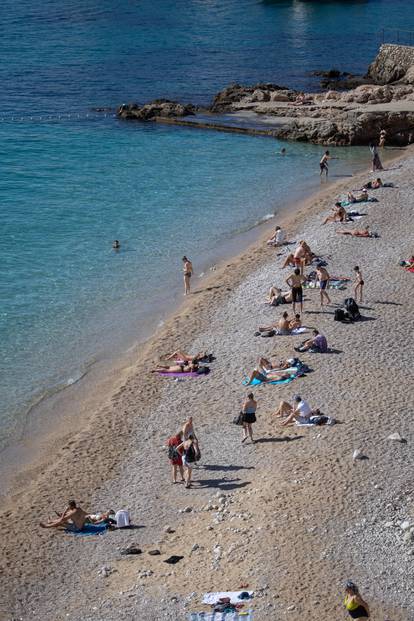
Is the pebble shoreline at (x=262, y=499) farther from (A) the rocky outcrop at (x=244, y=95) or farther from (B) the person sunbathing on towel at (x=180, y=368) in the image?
(A) the rocky outcrop at (x=244, y=95)

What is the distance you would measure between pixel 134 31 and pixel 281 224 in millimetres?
46876

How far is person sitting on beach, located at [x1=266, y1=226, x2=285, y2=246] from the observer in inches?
1346

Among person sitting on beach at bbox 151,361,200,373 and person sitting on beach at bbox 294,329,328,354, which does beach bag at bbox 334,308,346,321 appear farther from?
person sitting on beach at bbox 151,361,200,373

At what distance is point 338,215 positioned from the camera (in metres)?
35.1

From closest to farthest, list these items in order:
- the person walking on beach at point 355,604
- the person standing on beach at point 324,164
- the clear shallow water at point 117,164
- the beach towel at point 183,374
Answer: the person walking on beach at point 355,604 → the beach towel at point 183,374 → the clear shallow water at point 117,164 → the person standing on beach at point 324,164

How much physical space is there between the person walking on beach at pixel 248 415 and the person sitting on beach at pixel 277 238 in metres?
13.7

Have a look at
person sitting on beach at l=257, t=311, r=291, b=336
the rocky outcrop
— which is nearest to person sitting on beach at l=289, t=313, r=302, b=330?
person sitting on beach at l=257, t=311, r=291, b=336

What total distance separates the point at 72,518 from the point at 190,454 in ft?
8.75

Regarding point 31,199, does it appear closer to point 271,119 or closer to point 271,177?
point 271,177

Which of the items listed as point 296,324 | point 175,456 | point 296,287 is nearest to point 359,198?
point 296,287

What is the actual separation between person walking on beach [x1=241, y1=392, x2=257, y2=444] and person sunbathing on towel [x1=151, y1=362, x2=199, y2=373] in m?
4.09

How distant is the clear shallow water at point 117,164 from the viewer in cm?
3003

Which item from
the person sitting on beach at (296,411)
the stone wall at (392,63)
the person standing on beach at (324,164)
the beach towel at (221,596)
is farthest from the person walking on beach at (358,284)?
the stone wall at (392,63)

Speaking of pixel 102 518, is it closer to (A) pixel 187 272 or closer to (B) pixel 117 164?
(A) pixel 187 272
